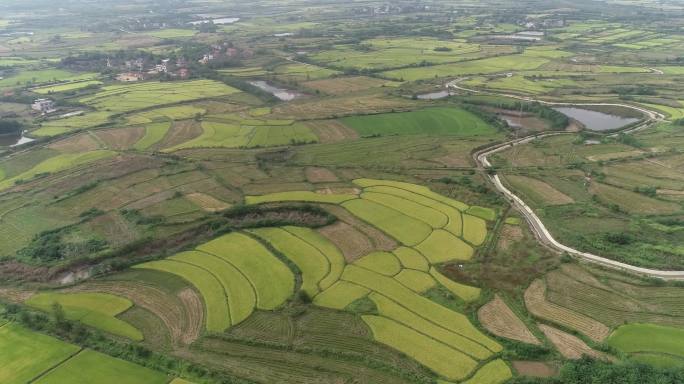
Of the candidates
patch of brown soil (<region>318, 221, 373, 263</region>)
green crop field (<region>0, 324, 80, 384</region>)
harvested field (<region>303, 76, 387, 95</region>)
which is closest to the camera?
green crop field (<region>0, 324, 80, 384</region>)

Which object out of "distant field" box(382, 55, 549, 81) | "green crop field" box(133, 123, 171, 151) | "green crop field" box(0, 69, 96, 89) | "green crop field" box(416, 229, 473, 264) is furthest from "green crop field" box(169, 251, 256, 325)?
"green crop field" box(0, 69, 96, 89)

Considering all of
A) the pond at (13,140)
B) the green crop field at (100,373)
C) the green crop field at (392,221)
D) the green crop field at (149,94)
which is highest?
the green crop field at (149,94)

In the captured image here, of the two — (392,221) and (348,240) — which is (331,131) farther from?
(348,240)

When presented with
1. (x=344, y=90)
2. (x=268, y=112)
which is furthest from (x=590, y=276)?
(x=344, y=90)

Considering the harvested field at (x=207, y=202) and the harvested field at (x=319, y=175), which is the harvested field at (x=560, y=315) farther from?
the harvested field at (x=207, y=202)

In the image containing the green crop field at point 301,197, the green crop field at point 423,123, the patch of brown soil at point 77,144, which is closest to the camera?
the green crop field at point 301,197

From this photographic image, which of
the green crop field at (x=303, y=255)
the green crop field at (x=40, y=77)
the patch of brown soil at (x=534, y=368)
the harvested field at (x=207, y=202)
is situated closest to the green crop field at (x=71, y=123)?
the green crop field at (x=40, y=77)

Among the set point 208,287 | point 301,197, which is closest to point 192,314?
point 208,287

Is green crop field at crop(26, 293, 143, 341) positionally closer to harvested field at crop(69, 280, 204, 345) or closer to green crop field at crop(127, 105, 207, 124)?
harvested field at crop(69, 280, 204, 345)
